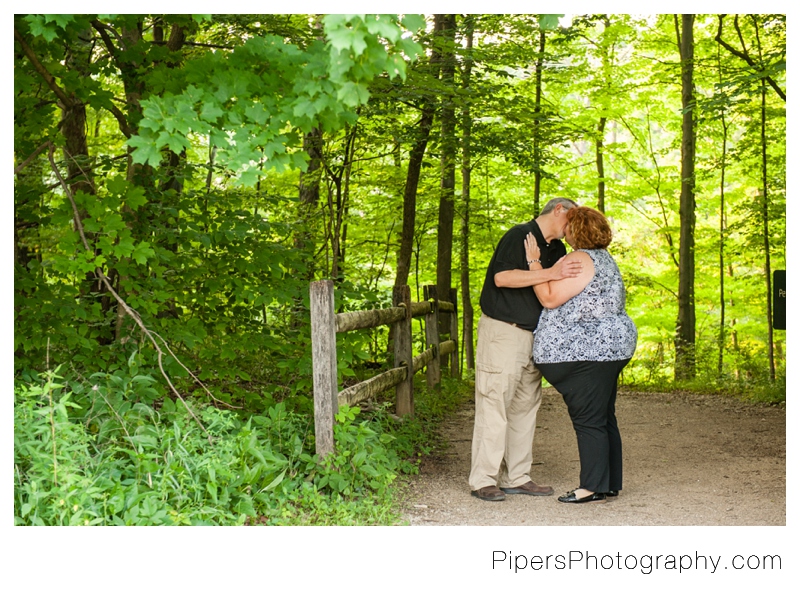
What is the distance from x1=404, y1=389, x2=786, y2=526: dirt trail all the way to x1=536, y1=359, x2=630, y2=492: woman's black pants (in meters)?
0.22

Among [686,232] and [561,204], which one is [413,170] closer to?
[561,204]

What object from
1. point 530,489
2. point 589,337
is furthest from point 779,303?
point 530,489

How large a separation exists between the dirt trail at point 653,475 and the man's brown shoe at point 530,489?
2.4 inches

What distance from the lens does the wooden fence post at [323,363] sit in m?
4.81

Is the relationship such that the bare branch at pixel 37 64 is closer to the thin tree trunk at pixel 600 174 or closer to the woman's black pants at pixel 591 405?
the woman's black pants at pixel 591 405

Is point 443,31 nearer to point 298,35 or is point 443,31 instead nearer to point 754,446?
point 298,35

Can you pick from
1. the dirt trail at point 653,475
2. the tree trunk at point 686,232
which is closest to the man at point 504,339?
the dirt trail at point 653,475

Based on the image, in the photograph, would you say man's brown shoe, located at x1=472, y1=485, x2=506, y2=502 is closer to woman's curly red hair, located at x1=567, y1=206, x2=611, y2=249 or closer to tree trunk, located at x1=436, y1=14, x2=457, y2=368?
woman's curly red hair, located at x1=567, y1=206, x2=611, y2=249

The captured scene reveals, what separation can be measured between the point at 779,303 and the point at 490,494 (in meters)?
3.37

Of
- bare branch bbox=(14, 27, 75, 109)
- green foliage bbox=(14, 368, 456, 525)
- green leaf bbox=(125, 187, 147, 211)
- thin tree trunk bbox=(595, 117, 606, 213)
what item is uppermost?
thin tree trunk bbox=(595, 117, 606, 213)

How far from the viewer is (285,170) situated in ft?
14.2

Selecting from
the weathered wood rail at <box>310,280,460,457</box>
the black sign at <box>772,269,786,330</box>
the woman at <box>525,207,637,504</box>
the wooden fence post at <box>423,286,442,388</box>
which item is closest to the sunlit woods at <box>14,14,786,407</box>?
the weathered wood rail at <box>310,280,460,457</box>

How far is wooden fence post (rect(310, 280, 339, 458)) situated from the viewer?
481cm

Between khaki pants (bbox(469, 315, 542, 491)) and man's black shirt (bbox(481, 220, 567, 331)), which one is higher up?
Result: man's black shirt (bbox(481, 220, 567, 331))
